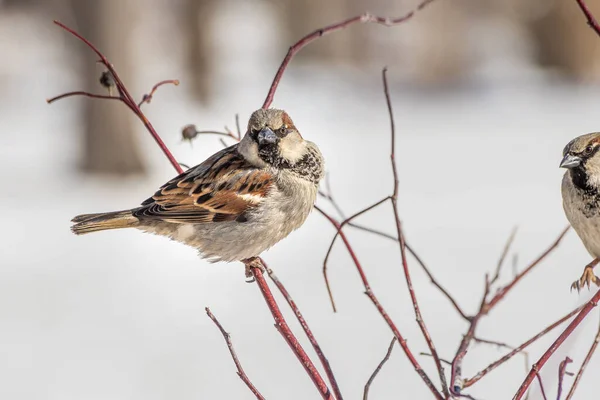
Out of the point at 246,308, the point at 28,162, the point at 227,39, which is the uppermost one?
the point at 227,39

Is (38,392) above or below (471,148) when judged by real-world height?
below

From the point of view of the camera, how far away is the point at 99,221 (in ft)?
7.82

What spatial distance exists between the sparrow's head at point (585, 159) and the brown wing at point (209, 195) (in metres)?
0.85

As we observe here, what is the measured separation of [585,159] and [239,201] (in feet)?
3.17

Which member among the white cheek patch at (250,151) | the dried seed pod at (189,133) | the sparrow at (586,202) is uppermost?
the dried seed pod at (189,133)

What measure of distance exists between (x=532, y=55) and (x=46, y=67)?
9.56m

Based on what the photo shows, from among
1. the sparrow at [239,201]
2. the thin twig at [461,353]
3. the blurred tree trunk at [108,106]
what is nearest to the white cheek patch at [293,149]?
the sparrow at [239,201]

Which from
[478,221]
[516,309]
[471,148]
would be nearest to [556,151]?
[471,148]

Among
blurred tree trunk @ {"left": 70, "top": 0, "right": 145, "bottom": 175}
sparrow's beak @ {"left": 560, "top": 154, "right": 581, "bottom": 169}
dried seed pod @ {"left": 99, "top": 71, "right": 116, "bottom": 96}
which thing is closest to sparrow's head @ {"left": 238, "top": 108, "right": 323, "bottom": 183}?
dried seed pod @ {"left": 99, "top": 71, "right": 116, "bottom": 96}

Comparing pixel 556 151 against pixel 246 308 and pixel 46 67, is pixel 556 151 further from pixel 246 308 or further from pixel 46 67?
pixel 46 67

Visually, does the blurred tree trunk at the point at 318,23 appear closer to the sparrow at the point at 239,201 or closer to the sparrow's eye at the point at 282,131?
the sparrow at the point at 239,201

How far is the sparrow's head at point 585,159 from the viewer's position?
2.03 metres

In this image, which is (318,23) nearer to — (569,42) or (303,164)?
(569,42)

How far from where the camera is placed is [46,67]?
17.0m
